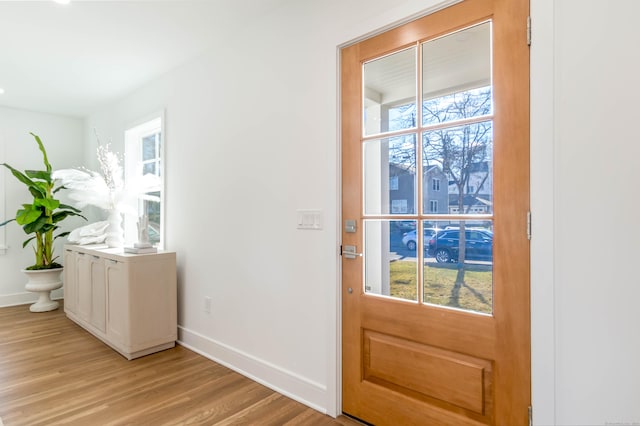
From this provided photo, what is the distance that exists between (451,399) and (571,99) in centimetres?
140

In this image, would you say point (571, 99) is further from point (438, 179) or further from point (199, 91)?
point (199, 91)

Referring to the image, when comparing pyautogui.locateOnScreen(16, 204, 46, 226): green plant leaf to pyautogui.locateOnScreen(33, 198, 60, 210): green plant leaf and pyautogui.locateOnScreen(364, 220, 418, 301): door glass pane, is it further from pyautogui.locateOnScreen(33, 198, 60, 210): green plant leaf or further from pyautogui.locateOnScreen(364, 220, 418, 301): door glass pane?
pyautogui.locateOnScreen(364, 220, 418, 301): door glass pane

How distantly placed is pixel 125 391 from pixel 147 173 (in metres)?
2.64

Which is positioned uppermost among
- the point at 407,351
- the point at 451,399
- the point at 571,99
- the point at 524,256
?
the point at 571,99

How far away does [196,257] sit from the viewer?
121 inches

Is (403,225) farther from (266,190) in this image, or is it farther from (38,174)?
(38,174)

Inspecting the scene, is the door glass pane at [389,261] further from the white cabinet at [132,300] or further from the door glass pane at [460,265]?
the white cabinet at [132,300]

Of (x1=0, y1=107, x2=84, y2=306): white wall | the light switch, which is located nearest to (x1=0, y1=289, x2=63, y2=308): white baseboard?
(x1=0, y1=107, x2=84, y2=306): white wall

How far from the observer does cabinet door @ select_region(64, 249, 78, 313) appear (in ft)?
12.2

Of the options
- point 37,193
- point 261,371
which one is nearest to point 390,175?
point 261,371

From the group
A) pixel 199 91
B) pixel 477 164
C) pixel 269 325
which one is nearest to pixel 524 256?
pixel 477 164

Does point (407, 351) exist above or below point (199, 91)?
below

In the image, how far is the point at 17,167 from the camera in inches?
183

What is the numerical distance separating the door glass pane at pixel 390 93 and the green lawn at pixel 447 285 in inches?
29.8
